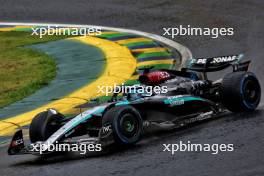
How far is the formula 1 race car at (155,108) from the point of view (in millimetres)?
8984

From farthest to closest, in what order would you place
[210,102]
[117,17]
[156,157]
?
[117,17], [210,102], [156,157]

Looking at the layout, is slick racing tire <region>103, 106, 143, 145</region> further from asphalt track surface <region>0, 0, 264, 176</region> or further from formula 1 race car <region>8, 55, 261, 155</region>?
asphalt track surface <region>0, 0, 264, 176</region>

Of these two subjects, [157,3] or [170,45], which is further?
[157,3]

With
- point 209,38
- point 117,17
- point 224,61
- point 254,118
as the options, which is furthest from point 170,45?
point 254,118

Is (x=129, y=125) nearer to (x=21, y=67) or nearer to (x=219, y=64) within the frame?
(x=219, y=64)

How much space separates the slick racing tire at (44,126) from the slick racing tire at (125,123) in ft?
3.02

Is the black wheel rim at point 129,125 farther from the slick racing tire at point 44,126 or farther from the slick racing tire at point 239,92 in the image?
the slick racing tire at point 239,92

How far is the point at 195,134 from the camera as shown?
9.46m

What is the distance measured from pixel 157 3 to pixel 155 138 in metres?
9.26

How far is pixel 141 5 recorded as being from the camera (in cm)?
1842

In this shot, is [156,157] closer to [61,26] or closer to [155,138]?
[155,138]

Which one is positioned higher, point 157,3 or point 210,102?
point 157,3

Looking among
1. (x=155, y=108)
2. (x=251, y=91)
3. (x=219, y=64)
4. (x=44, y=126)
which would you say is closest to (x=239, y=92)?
(x=251, y=91)

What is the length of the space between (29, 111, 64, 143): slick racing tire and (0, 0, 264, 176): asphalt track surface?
11.6 inches
